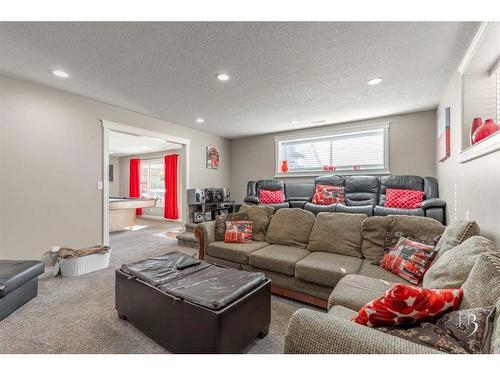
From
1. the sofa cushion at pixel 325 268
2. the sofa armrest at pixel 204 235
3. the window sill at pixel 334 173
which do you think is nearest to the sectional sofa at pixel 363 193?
the window sill at pixel 334 173

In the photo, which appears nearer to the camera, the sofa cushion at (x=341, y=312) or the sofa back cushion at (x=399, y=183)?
the sofa cushion at (x=341, y=312)

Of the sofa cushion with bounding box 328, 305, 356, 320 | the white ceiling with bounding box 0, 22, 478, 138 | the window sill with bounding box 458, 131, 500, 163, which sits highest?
the white ceiling with bounding box 0, 22, 478, 138

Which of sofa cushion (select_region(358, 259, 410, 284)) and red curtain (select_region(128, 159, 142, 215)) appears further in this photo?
red curtain (select_region(128, 159, 142, 215))

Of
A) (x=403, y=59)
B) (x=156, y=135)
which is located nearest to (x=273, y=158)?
(x=156, y=135)

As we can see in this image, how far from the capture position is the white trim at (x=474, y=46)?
165 cm

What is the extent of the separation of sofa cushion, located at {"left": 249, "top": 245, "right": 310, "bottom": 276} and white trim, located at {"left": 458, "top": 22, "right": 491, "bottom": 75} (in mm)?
2279

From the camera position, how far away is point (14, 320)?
184 cm

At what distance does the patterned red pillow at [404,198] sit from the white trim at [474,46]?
197cm

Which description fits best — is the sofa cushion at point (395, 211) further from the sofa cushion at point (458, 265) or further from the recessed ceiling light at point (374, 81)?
the sofa cushion at point (458, 265)

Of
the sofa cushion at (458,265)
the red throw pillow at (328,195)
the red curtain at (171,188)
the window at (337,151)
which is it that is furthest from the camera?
the red curtain at (171,188)

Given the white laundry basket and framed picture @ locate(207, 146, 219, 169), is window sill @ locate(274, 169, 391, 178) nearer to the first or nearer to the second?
framed picture @ locate(207, 146, 219, 169)

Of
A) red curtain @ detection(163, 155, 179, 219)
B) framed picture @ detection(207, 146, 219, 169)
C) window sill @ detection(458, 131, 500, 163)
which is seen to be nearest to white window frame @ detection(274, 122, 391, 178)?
framed picture @ detection(207, 146, 219, 169)

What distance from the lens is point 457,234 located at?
156cm

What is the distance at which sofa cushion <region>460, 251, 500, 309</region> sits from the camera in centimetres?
87
